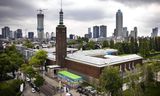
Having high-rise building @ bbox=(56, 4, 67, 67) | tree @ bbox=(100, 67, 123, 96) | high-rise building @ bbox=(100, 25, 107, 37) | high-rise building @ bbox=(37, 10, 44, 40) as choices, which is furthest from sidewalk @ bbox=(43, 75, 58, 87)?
high-rise building @ bbox=(100, 25, 107, 37)

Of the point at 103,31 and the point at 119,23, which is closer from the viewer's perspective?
the point at 103,31

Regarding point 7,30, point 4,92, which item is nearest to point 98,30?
point 7,30

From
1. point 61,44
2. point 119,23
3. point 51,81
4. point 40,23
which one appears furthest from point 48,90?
point 119,23

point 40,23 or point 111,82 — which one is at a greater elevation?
point 40,23

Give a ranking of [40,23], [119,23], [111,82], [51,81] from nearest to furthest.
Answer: [111,82]
[51,81]
[40,23]
[119,23]

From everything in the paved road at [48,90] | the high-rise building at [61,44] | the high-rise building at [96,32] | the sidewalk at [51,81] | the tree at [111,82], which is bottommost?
the paved road at [48,90]

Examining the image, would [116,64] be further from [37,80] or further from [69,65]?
[37,80]

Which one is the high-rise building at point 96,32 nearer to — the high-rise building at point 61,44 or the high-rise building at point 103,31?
the high-rise building at point 103,31

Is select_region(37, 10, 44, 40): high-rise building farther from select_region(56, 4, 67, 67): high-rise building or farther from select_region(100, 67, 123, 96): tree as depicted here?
select_region(100, 67, 123, 96): tree

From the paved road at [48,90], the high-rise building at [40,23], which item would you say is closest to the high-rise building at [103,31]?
the high-rise building at [40,23]

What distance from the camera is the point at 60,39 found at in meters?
36.1

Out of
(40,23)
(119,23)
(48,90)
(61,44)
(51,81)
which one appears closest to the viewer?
(48,90)

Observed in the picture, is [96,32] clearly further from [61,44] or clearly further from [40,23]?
[61,44]

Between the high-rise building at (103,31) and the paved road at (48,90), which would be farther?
the high-rise building at (103,31)
